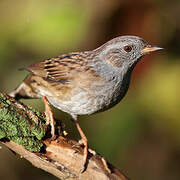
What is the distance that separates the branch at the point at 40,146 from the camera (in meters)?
3.91

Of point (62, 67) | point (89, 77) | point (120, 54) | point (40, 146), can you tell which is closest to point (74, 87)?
point (89, 77)

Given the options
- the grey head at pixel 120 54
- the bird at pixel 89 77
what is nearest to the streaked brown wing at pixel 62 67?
the bird at pixel 89 77

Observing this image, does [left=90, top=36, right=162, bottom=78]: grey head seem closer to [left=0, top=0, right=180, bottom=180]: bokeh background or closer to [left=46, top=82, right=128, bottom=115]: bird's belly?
[left=46, top=82, right=128, bottom=115]: bird's belly

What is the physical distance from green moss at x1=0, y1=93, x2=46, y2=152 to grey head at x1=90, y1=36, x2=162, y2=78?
119cm

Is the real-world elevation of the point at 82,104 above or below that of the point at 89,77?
below

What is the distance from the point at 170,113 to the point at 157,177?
138 centimetres

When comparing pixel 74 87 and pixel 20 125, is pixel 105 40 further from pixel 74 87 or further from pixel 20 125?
pixel 20 125

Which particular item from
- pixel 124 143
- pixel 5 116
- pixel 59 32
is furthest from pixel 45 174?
pixel 5 116

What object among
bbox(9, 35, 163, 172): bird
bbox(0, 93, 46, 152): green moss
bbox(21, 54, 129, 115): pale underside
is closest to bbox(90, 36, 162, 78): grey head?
bbox(9, 35, 163, 172): bird

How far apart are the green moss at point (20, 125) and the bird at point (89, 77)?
44cm

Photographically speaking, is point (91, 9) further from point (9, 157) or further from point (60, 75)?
point (9, 157)

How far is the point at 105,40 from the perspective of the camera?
6.20m

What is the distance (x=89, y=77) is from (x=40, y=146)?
1163 millimetres

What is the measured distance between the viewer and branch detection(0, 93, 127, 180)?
3.91m
